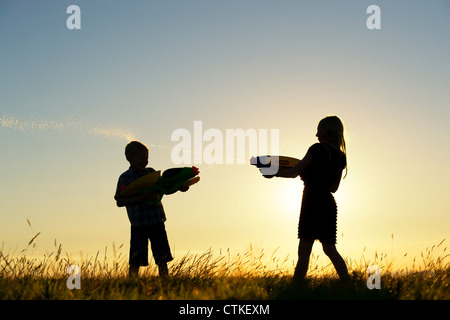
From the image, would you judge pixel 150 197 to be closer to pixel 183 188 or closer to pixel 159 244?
pixel 183 188

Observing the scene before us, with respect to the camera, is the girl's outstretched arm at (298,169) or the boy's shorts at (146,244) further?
the boy's shorts at (146,244)

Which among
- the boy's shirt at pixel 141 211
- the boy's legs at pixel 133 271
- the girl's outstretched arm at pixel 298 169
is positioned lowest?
the boy's legs at pixel 133 271

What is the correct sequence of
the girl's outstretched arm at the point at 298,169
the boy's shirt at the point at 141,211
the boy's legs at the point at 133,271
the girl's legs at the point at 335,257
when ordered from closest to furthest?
the girl's outstretched arm at the point at 298,169
the girl's legs at the point at 335,257
the boy's legs at the point at 133,271
the boy's shirt at the point at 141,211

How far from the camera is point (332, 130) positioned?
568 centimetres

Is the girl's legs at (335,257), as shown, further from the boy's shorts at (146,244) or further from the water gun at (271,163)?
the boy's shorts at (146,244)

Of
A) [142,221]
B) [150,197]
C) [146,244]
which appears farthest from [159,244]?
[150,197]

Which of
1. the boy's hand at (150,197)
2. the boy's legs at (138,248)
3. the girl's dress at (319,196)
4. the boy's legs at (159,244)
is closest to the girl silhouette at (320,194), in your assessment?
the girl's dress at (319,196)

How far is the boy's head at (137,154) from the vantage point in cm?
648

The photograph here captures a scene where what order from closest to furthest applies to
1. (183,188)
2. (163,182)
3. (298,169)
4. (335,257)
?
(298,169) → (335,257) → (163,182) → (183,188)

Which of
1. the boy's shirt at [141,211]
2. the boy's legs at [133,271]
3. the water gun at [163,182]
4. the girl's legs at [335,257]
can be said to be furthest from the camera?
the boy's shirt at [141,211]

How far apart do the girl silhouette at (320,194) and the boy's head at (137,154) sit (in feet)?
6.61

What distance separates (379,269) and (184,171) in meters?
3.15

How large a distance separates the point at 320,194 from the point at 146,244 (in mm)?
2573

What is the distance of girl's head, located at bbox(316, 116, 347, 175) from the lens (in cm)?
568
